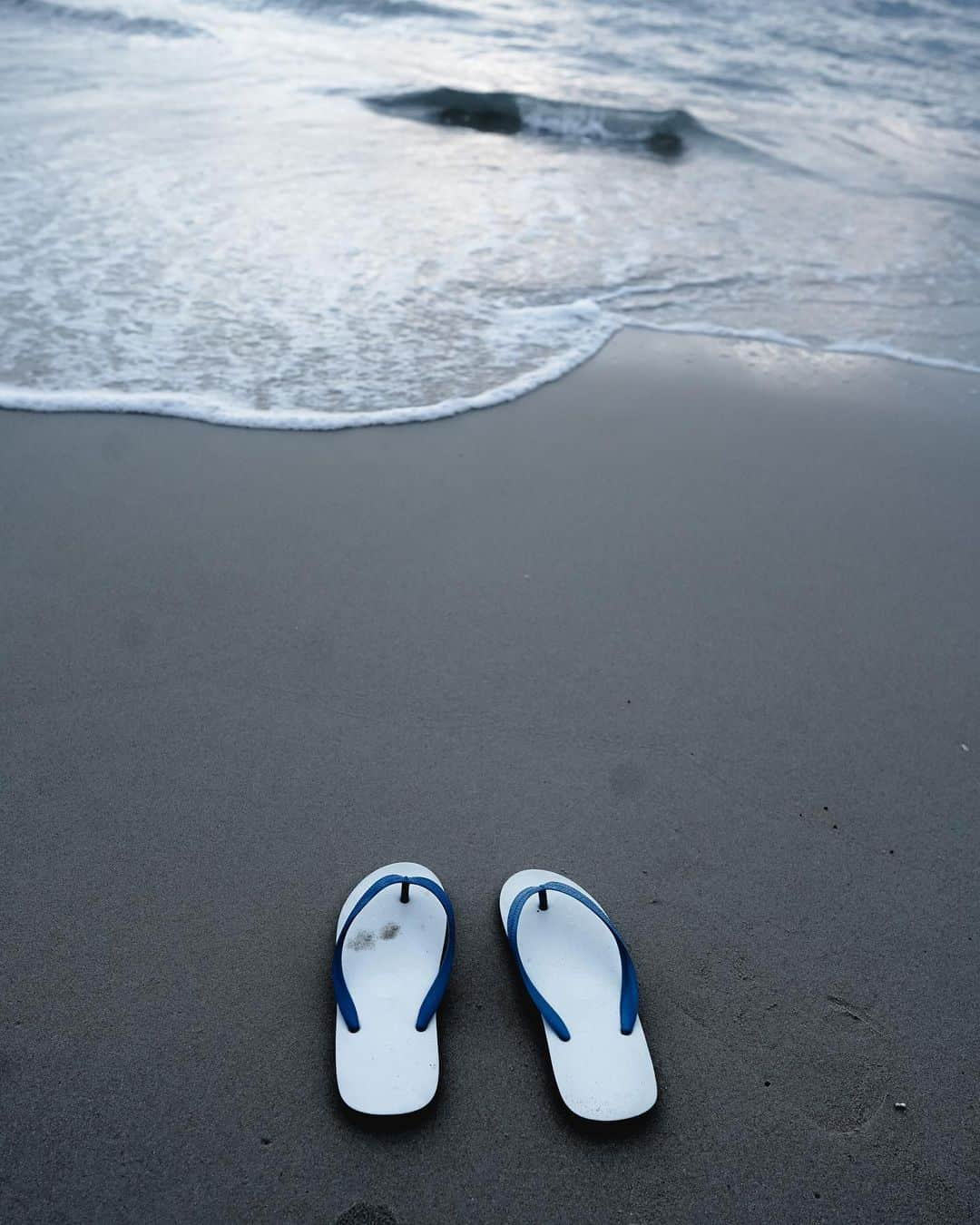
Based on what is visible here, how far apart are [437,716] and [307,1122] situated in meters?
0.87

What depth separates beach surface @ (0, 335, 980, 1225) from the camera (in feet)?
4.31

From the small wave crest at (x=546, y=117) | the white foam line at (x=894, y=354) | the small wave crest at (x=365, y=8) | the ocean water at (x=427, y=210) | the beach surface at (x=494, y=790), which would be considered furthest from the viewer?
the small wave crest at (x=365, y=8)

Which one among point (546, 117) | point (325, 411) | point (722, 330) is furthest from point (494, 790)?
point (546, 117)

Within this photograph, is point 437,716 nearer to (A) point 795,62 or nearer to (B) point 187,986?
(B) point 187,986

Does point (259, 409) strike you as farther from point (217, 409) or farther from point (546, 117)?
point (546, 117)

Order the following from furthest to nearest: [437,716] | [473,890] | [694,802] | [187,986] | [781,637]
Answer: [781,637] → [437,716] → [694,802] → [473,890] → [187,986]

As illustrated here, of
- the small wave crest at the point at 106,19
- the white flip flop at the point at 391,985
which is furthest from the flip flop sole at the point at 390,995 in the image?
the small wave crest at the point at 106,19

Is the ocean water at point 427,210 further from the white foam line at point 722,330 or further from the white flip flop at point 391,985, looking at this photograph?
the white flip flop at point 391,985

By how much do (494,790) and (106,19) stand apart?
922 cm

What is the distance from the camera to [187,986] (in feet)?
4.86

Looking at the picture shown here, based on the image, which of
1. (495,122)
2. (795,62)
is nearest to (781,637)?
(495,122)

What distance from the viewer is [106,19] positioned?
7.95m

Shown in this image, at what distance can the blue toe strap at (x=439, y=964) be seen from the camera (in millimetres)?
1445

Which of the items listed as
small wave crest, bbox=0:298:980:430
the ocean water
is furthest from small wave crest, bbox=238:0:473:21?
small wave crest, bbox=0:298:980:430
